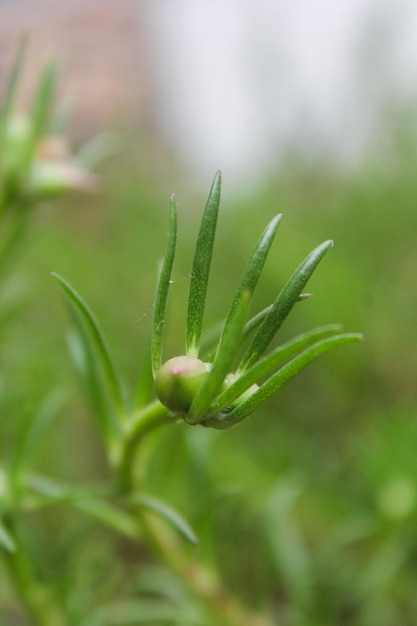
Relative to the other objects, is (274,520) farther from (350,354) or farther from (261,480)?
(350,354)

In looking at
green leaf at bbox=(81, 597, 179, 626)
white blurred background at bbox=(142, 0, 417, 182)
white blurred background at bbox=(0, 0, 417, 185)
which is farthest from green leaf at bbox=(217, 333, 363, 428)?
white blurred background at bbox=(142, 0, 417, 182)

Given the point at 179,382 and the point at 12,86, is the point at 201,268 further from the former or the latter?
the point at 12,86

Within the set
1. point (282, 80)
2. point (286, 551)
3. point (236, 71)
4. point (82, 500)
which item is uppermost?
point (236, 71)

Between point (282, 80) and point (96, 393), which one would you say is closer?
point (96, 393)

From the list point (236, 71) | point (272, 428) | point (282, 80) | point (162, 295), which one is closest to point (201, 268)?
point (162, 295)

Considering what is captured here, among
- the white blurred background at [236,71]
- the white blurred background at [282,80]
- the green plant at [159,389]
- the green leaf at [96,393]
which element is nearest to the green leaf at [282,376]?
the green plant at [159,389]

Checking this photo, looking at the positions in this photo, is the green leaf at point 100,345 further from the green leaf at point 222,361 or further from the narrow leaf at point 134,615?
the narrow leaf at point 134,615
